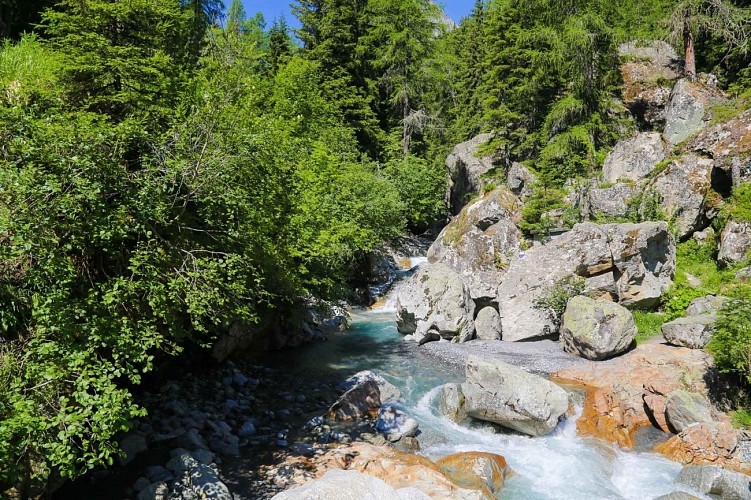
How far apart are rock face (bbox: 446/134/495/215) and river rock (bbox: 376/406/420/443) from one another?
2112 centimetres

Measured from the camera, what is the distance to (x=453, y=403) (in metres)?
11.4

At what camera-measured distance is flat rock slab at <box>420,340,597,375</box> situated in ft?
45.8

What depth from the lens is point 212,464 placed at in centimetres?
878

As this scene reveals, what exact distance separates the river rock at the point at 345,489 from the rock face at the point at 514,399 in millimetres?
4410

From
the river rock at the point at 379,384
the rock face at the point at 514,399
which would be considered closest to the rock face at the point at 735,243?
the rock face at the point at 514,399

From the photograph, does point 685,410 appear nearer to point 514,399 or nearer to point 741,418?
point 741,418

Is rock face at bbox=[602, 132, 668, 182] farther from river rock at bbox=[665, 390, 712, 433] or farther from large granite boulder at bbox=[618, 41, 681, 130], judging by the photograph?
river rock at bbox=[665, 390, 712, 433]

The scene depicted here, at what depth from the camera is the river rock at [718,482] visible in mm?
7781

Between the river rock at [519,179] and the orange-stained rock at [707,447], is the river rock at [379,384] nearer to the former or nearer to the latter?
the orange-stained rock at [707,447]

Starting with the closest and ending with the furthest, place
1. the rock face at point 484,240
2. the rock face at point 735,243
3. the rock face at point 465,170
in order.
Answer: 1. the rock face at point 735,243
2. the rock face at point 484,240
3. the rock face at point 465,170

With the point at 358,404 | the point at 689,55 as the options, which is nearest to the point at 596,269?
the point at 358,404

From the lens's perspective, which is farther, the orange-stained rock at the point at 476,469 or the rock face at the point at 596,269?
the rock face at the point at 596,269

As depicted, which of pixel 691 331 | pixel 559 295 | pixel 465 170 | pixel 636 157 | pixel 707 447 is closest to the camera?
pixel 707 447

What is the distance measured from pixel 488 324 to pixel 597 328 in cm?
407
